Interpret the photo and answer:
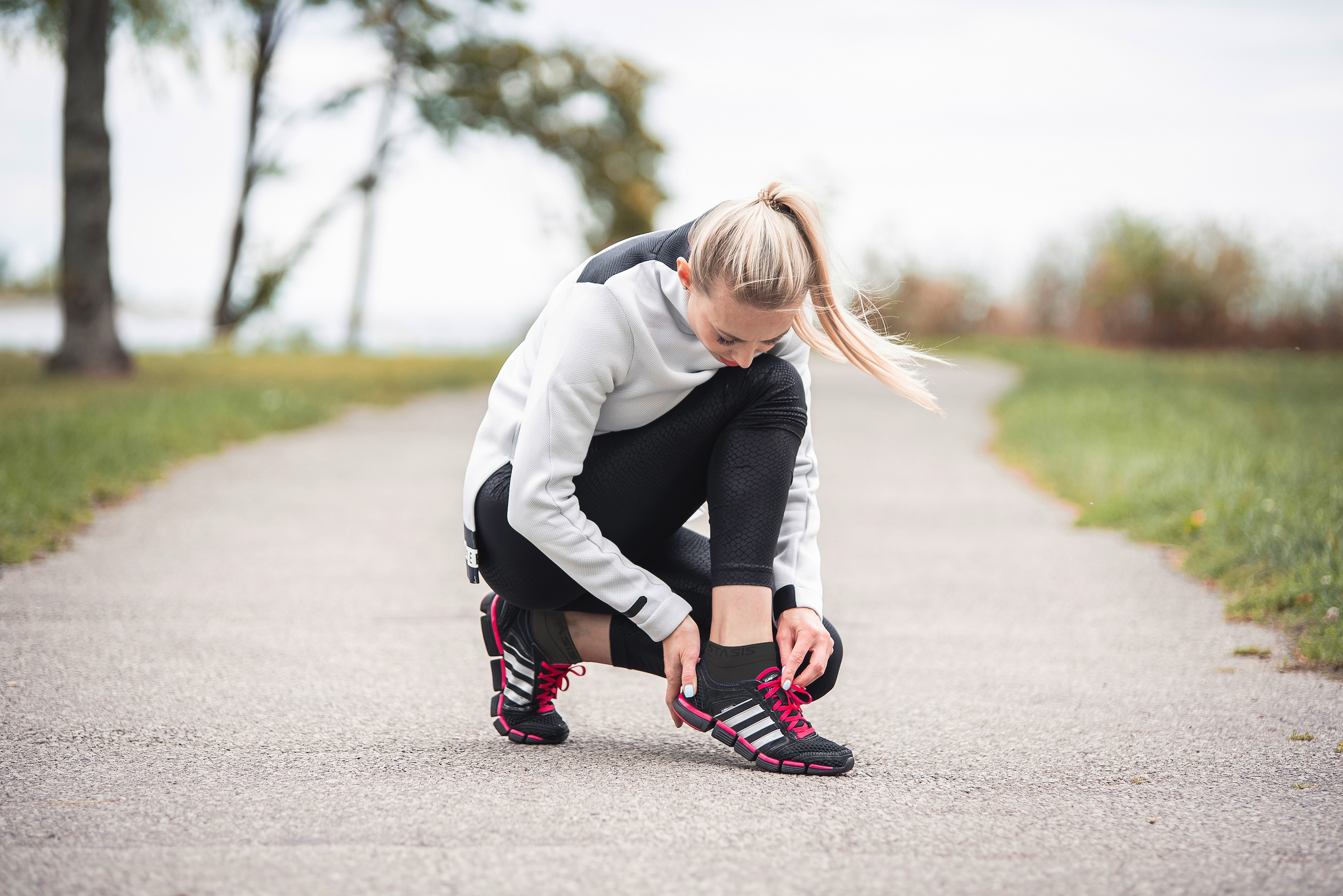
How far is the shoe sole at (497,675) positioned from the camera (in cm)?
257

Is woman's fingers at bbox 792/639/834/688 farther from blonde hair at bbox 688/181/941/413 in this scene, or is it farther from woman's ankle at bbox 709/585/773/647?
blonde hair at bbox 688/181/941/413

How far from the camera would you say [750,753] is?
2.36 meters

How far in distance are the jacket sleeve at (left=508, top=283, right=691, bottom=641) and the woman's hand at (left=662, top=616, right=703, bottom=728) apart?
42 mm

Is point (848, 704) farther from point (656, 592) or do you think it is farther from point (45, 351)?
point (45, 351)

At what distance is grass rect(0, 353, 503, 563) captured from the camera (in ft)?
16.7

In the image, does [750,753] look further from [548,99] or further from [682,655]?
[548,99]

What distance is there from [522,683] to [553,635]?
0.14 meters

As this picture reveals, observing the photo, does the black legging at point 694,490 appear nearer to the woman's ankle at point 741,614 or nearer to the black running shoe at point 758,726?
the woman's ankle at point 741,614

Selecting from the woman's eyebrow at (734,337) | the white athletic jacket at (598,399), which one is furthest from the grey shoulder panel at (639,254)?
the woman's eyebrow at (734,337)

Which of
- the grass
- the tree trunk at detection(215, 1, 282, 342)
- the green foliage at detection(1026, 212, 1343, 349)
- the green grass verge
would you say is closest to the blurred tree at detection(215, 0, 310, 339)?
the tree trunk at detection(215, 1, 282, 342)

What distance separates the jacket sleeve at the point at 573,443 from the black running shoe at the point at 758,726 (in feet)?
0.60

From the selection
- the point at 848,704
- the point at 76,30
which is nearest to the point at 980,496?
the point at 848,704

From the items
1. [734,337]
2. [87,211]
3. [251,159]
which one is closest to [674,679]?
[734,337]

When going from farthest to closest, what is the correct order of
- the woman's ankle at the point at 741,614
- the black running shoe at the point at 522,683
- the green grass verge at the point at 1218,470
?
1. the green grass verge at the point at 1218,470
2. the black running shoe at the point at 522,683
3. the woman's ankle at the point at 741,614
